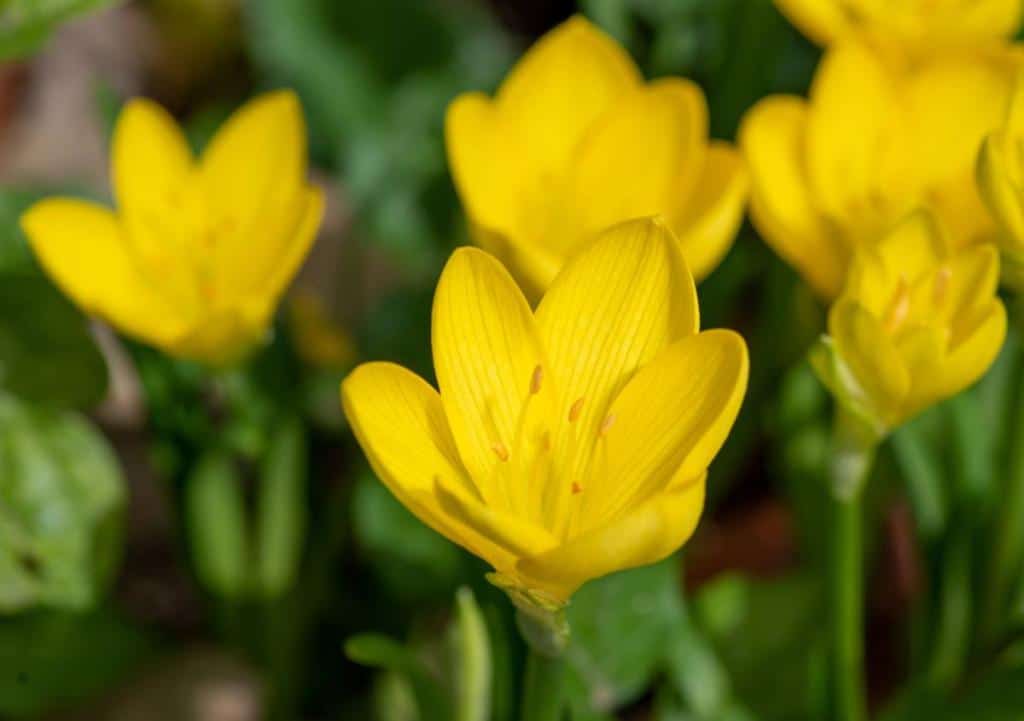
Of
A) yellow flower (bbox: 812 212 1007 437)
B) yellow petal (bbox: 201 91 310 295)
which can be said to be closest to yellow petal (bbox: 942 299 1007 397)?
yellow flower (bbox: 812 212 1007 437)

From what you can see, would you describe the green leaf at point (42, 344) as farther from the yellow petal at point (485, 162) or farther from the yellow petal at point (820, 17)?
the yellow petal at point (820, 17)

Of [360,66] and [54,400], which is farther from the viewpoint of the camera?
[360,66]

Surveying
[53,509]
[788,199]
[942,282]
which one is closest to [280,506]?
[53,509]

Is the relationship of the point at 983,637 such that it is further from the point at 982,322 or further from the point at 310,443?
the point at 310,443

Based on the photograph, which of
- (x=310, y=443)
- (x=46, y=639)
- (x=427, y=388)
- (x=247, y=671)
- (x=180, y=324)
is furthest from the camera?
(x=310, y=443)

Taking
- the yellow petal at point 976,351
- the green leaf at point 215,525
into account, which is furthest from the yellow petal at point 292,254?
the yellow petal at point 976,351

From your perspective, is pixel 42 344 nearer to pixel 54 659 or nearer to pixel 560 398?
pixel 54 659

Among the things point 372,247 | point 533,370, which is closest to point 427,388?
point 533,370
